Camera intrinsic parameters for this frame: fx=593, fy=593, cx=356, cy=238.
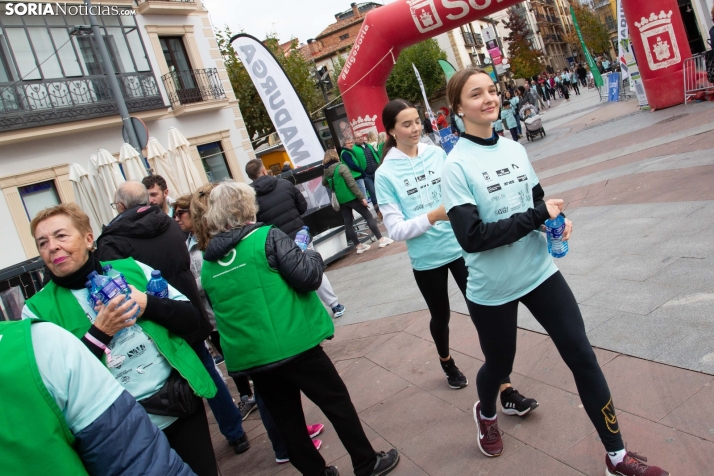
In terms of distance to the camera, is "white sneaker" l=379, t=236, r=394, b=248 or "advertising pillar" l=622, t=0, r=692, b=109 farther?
"advertising pillar" l=622, t=0, r=692, b=109

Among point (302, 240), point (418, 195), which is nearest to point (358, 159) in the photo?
point (418, 195)

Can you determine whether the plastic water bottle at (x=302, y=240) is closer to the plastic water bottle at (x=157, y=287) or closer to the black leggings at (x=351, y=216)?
the plastic water bottle at (x=157, y=287)

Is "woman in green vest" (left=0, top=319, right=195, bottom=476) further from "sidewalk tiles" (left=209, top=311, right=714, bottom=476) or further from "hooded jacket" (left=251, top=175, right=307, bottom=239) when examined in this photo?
"hooded jacket" (left=251, top=175, right=307, bottom=239)

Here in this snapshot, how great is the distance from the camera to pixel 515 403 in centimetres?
327

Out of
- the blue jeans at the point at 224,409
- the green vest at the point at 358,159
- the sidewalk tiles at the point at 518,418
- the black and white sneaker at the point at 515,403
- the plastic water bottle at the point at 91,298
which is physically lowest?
the sidewalk tiles at the point at 518,418

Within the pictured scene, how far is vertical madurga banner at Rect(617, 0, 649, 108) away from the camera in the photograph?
52.1 ft

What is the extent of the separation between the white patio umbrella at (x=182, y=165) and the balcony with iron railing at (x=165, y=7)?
39.1 ft

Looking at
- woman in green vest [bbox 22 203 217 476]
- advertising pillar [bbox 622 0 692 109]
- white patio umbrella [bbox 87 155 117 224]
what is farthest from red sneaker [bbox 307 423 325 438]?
advertising pillar [bbox 622 0 692 109]

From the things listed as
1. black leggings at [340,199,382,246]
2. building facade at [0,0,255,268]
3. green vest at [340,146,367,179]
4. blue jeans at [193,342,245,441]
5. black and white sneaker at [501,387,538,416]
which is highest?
building facade at [0,0,255,268]

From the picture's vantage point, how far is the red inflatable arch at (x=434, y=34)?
43.9ft

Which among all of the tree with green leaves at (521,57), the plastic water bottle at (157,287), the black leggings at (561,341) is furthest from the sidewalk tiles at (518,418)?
the tree with green leaves at (521,57)

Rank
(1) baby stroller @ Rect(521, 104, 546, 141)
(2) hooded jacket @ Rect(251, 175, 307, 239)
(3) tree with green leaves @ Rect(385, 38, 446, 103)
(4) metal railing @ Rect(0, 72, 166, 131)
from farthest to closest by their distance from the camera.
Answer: (3) tree with green leaves @ Rect(385, 38, 446, 103) → (1) baby stroller @ Rect(521, 104, 546, 141) → (4) metal railing @ Rect(0, 72, 166, 131) → (2) hooded jacket @ Rect(251, 175, 307, 239)

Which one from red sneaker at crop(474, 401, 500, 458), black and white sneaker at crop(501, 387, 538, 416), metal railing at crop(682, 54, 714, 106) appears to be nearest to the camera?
red sneaker at crop(474, 401, 500, 458)

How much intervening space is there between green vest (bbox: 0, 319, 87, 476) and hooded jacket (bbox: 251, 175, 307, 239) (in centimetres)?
421
